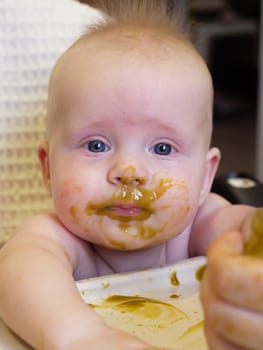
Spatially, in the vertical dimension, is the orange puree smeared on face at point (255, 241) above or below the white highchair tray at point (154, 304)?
above

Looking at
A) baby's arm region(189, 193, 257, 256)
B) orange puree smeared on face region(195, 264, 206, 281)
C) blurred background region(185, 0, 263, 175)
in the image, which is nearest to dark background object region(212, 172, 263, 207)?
baby's arm region(189, 193, 257, 256)

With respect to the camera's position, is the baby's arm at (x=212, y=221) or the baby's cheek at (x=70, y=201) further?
the baby's arm at (x=212, y=221)

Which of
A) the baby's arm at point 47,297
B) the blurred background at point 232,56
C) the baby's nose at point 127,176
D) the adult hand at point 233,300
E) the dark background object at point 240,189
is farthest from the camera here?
the blurred background at point 232,56

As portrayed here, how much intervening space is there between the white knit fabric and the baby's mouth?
0.30 meters

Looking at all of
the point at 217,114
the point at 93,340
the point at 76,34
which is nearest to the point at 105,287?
the point at 93,340

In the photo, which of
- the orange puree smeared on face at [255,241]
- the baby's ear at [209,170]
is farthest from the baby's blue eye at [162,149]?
the orange puree smeared on face at [255,241]

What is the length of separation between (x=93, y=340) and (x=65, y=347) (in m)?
0.02

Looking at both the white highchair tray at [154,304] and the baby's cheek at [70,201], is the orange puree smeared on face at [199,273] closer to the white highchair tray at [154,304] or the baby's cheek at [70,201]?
the white highchair tray at [154,304]

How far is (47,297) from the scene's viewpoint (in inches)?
22.8

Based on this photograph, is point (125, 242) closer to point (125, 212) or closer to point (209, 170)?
point (125, 212)

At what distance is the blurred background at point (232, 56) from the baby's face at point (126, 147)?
7.52 feet

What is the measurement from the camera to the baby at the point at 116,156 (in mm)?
666

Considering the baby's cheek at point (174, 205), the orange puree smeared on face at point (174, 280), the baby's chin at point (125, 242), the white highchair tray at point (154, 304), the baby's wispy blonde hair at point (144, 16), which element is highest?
the baby's wispy blonde hair at point (144, 16)

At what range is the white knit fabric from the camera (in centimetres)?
95
